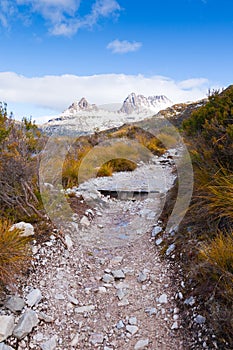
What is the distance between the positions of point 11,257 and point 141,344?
1836mm

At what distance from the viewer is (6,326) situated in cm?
294

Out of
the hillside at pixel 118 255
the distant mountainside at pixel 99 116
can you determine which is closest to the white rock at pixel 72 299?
the hillside at pixel 118 255

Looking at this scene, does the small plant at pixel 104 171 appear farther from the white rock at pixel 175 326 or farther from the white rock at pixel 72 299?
the white rock at pixel 175 326

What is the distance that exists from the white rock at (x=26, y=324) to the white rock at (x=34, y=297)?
20 cm

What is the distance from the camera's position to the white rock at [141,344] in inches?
114

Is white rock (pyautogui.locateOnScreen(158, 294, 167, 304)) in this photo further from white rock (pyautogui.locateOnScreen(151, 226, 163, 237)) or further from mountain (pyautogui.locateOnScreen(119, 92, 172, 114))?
mountain (pyautogui.locateOnScreen(119, 92, 172, 114))

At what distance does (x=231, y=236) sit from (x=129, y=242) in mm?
2247

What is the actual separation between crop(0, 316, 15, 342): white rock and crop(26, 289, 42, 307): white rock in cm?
33

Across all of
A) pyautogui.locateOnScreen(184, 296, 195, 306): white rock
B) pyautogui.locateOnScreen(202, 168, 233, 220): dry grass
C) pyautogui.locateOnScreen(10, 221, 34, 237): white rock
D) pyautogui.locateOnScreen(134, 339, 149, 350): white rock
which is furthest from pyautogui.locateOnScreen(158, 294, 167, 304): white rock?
pyautogui.locateOnScreen(10, 221, 34, 237): white rock

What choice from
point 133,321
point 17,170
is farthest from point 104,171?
point 133,321

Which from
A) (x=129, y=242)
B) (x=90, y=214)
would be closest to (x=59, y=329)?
(x=129, y=242)

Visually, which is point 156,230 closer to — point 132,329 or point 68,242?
point 68,242

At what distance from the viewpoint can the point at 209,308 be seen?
287 cm

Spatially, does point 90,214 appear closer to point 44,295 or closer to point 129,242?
point 129,242
